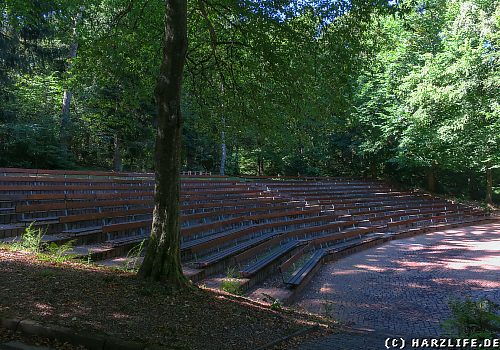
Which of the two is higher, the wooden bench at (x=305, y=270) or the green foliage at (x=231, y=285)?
the green foliage at (x=231, y=285)

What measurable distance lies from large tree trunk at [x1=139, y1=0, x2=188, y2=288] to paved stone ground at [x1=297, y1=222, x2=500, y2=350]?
2288 mm

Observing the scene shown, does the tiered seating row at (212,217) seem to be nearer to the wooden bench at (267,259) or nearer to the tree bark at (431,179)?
the wooden bench at (267,259)

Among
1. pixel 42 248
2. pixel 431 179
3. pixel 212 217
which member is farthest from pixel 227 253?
pixel 431 179

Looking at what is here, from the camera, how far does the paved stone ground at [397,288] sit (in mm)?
5848

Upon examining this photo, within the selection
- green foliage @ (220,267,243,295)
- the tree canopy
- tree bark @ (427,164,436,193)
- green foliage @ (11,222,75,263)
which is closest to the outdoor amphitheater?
green foliage @ (220,267,243,295)

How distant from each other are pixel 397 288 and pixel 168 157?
20.5 ft

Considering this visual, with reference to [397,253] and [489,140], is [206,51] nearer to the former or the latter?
[397,253]

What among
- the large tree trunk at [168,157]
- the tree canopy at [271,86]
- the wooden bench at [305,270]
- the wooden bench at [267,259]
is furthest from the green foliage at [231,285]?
the tree canopy at [271,86]

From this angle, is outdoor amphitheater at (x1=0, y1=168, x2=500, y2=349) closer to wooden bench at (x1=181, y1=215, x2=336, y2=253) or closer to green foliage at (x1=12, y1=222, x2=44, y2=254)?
wooden bench at (x1=181, y1=215, x2=336, y2=253)

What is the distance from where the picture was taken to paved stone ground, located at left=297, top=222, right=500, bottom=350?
585 cm

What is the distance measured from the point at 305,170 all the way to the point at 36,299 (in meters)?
30.7

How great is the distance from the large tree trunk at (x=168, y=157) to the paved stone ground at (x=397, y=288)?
2288 millimetres

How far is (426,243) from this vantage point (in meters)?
15.0

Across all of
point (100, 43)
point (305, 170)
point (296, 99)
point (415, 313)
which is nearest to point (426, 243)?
point (415, 313)
